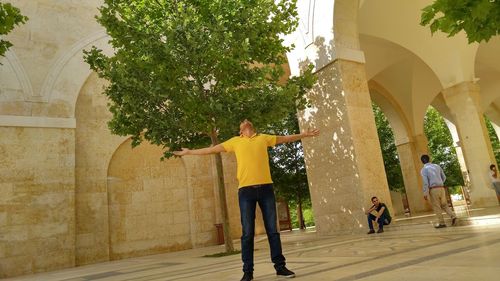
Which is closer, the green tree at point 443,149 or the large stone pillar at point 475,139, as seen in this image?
the large stone pillar at point 475,139

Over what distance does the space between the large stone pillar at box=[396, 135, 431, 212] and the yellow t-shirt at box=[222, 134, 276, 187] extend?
61.7ft

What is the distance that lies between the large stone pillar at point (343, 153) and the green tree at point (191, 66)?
6.10 ft

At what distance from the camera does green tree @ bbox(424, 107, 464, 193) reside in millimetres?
32281

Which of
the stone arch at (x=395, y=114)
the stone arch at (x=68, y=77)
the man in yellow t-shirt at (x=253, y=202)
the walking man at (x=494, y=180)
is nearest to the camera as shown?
the man in yellow t-shirt at (x=253, y=202)

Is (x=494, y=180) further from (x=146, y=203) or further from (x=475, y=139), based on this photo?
(x=146, y=203)

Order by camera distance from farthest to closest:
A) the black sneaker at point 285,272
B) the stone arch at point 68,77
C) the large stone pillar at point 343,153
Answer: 1. the stone arch at point 68,77
2. the large stone pillar at point 343,153
3. the black sneaker at point 285,272

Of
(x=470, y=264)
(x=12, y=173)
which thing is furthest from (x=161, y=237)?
(x=470, y=264)

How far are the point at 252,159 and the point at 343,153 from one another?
7.13 m

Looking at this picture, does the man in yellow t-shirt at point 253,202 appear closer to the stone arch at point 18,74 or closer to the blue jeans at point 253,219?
the blue jeans at point 253,219

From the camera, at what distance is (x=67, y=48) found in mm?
14453

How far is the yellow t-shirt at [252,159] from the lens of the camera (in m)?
4.38

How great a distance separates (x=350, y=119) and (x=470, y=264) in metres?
7.57

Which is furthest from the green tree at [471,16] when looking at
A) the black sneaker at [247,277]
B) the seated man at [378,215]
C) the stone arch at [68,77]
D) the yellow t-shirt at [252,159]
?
the stone arch at [68,77]

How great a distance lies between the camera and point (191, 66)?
931cm
